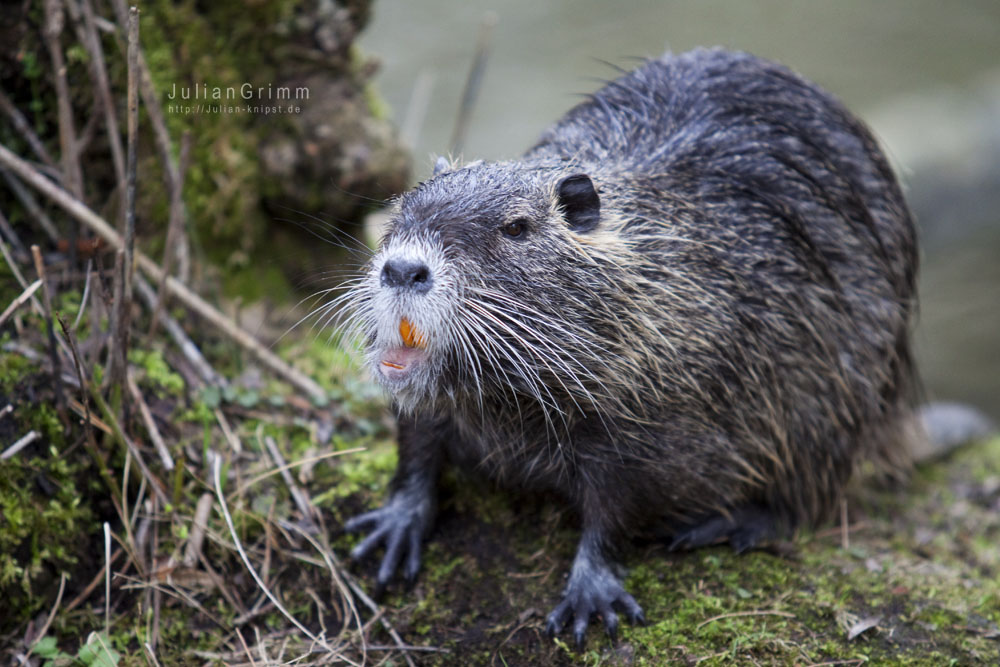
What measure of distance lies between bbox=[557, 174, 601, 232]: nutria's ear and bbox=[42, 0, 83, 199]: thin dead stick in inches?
79.4

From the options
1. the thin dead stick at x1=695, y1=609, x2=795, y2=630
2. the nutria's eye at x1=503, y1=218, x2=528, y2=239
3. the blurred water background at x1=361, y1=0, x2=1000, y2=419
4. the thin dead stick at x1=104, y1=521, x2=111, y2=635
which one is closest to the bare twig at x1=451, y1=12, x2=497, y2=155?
the nutria's eye at x1=503, y1=218, x2=528, y2=239

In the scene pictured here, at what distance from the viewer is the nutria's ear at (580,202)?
2.87 meters

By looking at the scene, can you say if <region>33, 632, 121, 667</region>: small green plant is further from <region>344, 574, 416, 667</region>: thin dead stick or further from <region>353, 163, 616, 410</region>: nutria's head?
<region>353, 163, 616, 410</region>: nutria's head

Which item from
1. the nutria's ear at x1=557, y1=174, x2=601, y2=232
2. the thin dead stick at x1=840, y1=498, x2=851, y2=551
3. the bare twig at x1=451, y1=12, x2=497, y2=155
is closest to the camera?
the nutria's ear at x1=557, y1=174, x2=601, y2=232

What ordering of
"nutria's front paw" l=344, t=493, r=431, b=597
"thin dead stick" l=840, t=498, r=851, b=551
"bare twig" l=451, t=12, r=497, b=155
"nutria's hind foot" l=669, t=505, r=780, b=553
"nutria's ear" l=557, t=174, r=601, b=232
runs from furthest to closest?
1. "bare twig" l=451, t=12, r=497, b=155
2. "thin dead stick" l=840, t=498, r=851, b=551
3. "nutria's hind foot" l=669, t=505, r=780, b=553
4. "nutria's front paw" l=344, t=493, r=431, b=597
5. "nutria's ear" l=557, t=174, r=601, b=232

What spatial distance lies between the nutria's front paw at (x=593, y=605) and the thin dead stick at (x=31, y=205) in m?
2.53

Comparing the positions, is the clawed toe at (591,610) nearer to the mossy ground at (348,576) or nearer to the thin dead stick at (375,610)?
the mossy ground at (348,576)

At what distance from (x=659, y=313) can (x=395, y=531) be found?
1258mm

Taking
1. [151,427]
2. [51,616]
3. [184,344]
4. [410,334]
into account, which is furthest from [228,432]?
[410,334]

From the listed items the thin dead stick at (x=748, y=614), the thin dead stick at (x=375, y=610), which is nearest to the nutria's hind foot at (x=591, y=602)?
the thin dead stick at (x=748, y=614)

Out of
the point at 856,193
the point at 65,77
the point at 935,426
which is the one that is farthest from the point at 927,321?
the point at 65,77

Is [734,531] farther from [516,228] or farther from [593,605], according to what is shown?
[516,228]

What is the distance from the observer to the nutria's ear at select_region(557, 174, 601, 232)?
287cm

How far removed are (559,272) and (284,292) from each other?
2313 mm
